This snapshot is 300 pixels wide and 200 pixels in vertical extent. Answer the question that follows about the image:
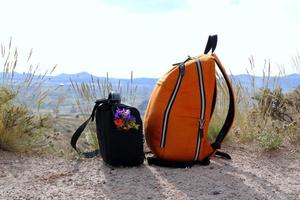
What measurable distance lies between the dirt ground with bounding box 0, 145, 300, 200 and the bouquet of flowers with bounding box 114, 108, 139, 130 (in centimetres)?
37

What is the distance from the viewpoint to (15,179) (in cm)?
425

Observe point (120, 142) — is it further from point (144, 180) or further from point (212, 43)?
point (212, 43)

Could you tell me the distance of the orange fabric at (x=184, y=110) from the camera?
4.38 meters

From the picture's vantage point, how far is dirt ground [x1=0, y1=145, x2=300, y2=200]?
3748mm

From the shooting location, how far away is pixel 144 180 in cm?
403

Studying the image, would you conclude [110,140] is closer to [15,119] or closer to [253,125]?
[15,119]

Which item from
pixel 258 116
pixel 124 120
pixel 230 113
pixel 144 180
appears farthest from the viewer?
pixel 258 116

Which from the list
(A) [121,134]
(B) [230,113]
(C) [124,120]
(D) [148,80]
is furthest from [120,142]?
(D) [148,80]

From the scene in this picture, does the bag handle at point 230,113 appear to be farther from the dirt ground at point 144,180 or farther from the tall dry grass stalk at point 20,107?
the tall dry grass stalk at point 20,107

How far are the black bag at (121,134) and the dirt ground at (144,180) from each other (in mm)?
94

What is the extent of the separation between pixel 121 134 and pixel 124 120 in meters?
0.12

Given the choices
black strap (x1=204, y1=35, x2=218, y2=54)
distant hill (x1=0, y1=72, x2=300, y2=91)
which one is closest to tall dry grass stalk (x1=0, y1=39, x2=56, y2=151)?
distant hill (x1=0, y1=72, x2=300, y2=91)

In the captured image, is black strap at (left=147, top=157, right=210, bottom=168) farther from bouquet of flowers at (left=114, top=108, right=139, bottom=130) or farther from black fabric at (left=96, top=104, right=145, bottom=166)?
bouquet of flowers at (left=114, top=108, right=139, bottom=130)

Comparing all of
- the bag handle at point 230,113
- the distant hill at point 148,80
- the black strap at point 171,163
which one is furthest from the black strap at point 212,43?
the black strap at point 171,163
